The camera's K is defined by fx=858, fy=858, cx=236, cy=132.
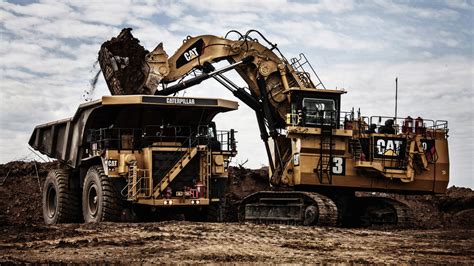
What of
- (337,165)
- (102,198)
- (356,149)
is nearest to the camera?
(102,198)

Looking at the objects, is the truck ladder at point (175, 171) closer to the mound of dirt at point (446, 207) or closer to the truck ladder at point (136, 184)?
the truck ladder at point (136, 184)

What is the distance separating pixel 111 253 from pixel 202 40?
13.0m

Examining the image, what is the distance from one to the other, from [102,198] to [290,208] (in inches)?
231

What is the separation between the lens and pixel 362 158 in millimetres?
25031

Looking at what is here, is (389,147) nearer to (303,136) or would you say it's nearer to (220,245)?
(303,136)

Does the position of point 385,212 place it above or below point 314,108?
below

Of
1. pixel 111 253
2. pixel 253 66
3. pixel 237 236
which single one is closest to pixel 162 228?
pixel 237 236

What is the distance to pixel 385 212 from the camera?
1029 inches

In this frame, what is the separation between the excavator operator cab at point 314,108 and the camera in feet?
82.1

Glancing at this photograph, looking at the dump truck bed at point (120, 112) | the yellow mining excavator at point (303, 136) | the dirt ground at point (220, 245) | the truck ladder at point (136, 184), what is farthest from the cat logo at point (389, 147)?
the truck ladder at point (136, 184)

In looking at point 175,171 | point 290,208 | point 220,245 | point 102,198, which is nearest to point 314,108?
point 290,208

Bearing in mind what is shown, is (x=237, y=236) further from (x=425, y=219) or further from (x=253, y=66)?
(x=425, y=219)

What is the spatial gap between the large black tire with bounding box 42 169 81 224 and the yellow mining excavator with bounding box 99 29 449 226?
10.7 ft

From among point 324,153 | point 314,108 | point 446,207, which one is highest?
point 314,108
